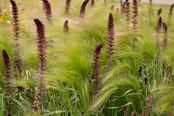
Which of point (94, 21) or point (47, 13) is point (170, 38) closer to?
point (94, 21)

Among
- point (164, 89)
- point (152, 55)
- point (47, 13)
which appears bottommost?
point (164, 89)

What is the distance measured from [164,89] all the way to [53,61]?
598 mm

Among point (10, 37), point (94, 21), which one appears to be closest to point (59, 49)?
point (94, 21)

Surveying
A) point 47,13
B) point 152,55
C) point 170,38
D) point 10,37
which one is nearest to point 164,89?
point 152,55

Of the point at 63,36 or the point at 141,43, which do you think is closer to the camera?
the point at 63,36

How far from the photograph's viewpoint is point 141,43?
4.20 ft

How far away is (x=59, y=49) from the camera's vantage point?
39.2 inches

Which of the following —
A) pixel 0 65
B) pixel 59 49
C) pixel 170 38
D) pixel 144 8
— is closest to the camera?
pixel 59 49

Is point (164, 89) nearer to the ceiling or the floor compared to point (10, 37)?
nearer to the floor

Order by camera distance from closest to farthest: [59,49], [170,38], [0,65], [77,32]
Answer: [59,49], [0,65], [77,32], [170,38]

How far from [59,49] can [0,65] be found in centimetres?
39

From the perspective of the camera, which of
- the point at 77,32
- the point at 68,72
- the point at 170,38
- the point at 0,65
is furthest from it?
the point at 170,38

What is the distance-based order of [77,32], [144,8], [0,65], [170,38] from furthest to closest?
[144,8]
[170,38]
[77,32]
[0,65]

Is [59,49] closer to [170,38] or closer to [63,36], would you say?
[63,36]
